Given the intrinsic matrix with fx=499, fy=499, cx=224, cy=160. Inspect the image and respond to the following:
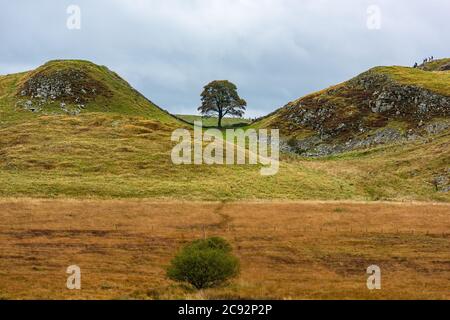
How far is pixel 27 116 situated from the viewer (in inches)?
4936

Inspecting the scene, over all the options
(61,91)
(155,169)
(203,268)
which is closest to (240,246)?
(203,268)

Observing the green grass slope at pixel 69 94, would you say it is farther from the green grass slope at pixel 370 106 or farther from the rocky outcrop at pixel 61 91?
the green grass slope at pixel 370 106

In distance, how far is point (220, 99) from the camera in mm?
156875

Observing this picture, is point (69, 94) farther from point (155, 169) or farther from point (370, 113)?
point (370, 113)

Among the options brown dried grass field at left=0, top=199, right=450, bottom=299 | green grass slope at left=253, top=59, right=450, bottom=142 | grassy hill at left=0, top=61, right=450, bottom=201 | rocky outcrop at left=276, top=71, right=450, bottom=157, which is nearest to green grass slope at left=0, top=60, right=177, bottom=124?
grassy hill at left=0, top=61, right=450, bottom=201

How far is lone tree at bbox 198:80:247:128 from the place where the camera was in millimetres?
156625

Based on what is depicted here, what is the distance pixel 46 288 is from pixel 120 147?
205 ft

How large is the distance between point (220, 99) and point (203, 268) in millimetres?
125156

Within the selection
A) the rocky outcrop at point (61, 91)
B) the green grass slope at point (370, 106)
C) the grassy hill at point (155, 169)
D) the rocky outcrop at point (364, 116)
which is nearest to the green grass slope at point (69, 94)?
the rocky outcrop at point (61, 91)

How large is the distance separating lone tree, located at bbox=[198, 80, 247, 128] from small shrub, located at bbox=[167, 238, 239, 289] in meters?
122
